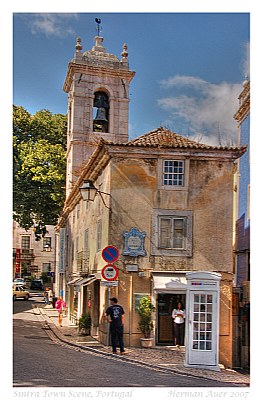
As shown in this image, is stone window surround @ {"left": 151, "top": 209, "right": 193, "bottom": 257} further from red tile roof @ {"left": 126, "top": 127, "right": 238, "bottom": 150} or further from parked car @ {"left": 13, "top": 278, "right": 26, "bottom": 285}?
parked car @ {"left": 13, "top": 278, "right": 26, "bottom": 285}

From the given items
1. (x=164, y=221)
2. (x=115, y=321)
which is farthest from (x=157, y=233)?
(x=115, y=321)

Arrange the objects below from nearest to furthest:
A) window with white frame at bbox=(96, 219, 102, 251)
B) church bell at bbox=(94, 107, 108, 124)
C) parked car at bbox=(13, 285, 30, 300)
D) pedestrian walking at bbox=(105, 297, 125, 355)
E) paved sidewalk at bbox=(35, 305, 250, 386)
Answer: paved sidewalk at bbox=(35, 305, 250, 386) < pedestrian walking at bbox=(105, 297, 125, 355) < parked car at bbox=(13, 285, 30, 300) < window with white frame at bbox=(96, 219, 102, 251) < church bell at bbox=(94, 107, 108, 124)

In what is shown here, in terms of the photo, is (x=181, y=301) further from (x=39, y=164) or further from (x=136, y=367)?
(x=39, y=164)

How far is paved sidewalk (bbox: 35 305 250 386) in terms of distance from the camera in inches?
403

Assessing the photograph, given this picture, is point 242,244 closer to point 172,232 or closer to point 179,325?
point 172,232

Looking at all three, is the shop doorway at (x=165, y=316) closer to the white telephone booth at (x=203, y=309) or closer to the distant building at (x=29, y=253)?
the white telephone booth at (x=203, y=309)

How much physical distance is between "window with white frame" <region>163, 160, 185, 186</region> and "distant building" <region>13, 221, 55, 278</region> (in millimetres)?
2583

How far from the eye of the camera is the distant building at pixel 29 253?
1187cm

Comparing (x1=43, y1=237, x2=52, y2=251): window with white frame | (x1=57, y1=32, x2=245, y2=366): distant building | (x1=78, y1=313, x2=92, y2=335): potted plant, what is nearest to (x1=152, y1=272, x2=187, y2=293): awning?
(x1=57, y1=32, x2=245, y2=366): distant building

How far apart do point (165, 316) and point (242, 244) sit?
5.97 feet

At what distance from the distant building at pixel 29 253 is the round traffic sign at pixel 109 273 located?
4.67ft

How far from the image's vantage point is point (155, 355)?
1153 centimetres

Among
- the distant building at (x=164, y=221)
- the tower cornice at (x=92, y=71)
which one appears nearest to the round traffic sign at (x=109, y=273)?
the distant building at (x=164, y=221)
